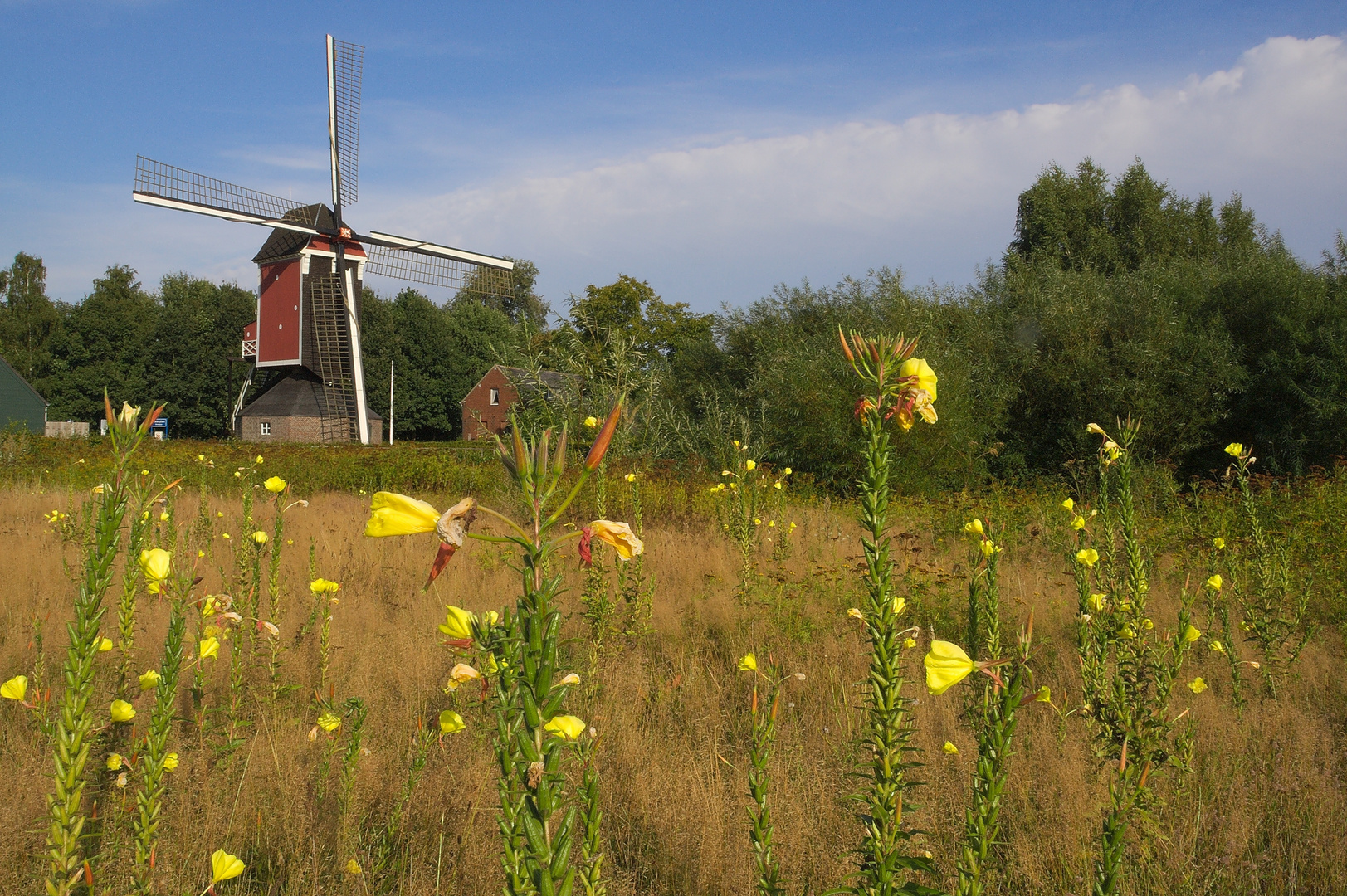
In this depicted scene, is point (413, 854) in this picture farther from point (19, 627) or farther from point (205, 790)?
point (19, 627)

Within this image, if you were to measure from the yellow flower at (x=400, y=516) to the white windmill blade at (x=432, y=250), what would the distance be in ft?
73.5

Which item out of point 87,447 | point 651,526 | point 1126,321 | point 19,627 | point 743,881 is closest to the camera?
point 743,881

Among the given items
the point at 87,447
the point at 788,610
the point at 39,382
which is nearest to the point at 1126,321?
the point at 788,610

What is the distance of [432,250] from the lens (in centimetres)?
2242

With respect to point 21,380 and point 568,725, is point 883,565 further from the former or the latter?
point 21,380

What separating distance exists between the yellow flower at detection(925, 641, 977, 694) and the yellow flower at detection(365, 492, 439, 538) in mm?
752

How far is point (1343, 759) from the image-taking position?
102 inches

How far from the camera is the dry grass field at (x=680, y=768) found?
199cm

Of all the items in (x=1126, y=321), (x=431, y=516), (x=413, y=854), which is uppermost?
(x=1126, y=321)

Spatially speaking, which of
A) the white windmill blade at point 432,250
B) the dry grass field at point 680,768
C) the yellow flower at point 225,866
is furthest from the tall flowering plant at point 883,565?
the white windmill blade at point 432,250

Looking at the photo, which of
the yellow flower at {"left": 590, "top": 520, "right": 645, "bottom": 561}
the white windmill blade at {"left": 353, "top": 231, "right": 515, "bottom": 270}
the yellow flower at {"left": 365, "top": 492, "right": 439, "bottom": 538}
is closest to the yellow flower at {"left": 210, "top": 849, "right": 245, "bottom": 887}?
the yellow flower at {"left": 365, "top": 492, "right": 439, "bottom": 538}

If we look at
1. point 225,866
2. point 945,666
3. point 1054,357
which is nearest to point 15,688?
point 225,866

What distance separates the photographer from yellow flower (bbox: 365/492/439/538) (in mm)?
901

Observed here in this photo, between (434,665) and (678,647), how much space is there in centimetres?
115
